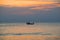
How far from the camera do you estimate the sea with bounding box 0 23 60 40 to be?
5.22 ft

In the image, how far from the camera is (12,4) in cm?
172

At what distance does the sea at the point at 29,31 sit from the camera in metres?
1.59

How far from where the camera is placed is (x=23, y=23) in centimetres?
171

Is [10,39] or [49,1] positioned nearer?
[10,39]

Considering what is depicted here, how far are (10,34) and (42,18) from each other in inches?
17.1

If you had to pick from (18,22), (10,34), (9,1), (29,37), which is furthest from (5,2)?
(29,37)

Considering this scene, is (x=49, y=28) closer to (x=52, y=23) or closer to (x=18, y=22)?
(x=52, y=23)

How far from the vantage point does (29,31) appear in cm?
166

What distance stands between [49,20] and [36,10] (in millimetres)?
201

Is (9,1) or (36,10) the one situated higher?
(9,1)

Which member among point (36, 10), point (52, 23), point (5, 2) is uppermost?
point (5, 2)

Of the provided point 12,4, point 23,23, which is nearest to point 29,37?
point 23,23

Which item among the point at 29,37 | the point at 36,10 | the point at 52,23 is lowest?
the point at 29,37

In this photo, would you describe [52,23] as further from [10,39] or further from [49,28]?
[10,39]
